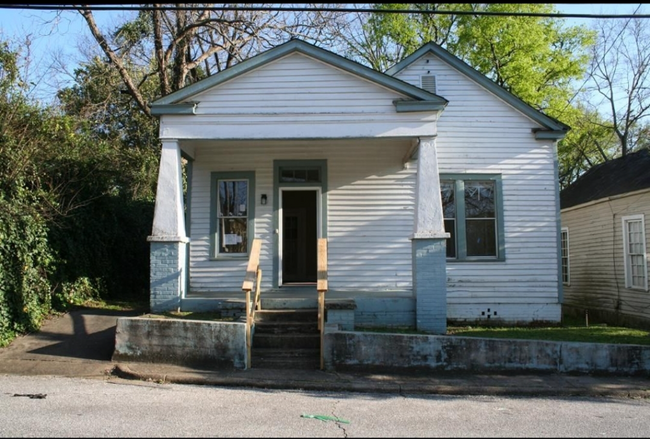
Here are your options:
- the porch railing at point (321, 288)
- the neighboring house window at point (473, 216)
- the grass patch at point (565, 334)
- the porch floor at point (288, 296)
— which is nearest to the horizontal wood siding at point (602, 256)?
the grass patch at point (565, 334)

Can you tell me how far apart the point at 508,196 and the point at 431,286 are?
385cm

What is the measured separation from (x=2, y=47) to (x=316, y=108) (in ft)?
23.7

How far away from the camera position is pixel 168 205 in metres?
10.5

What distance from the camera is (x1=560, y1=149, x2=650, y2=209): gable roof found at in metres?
14.8

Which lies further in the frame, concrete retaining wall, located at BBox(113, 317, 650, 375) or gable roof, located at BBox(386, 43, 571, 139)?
Result: gable roof, located at BBox(386, 43, 571, 139)

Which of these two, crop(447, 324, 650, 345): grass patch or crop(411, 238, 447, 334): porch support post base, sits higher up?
crop(411, 238, 447, 334): porch support post base

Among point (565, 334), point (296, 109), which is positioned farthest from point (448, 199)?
point (296, 109)

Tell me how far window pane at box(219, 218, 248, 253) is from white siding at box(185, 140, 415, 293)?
0.30 meters

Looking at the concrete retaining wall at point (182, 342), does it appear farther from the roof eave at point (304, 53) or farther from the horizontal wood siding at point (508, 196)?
the horizontal wood siding at point (508, 196)

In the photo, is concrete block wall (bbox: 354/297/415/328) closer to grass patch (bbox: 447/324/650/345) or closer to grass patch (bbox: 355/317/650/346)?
grass patch (bbox: 355/317/650/346)

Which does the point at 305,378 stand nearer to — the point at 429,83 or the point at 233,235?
the point at 233,235

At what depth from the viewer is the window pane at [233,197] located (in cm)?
1261

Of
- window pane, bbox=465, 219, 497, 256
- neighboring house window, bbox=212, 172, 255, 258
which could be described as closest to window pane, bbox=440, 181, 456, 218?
window pane, bbox=465, 219, 497, 256

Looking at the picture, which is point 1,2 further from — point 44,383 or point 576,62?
point 576,62
